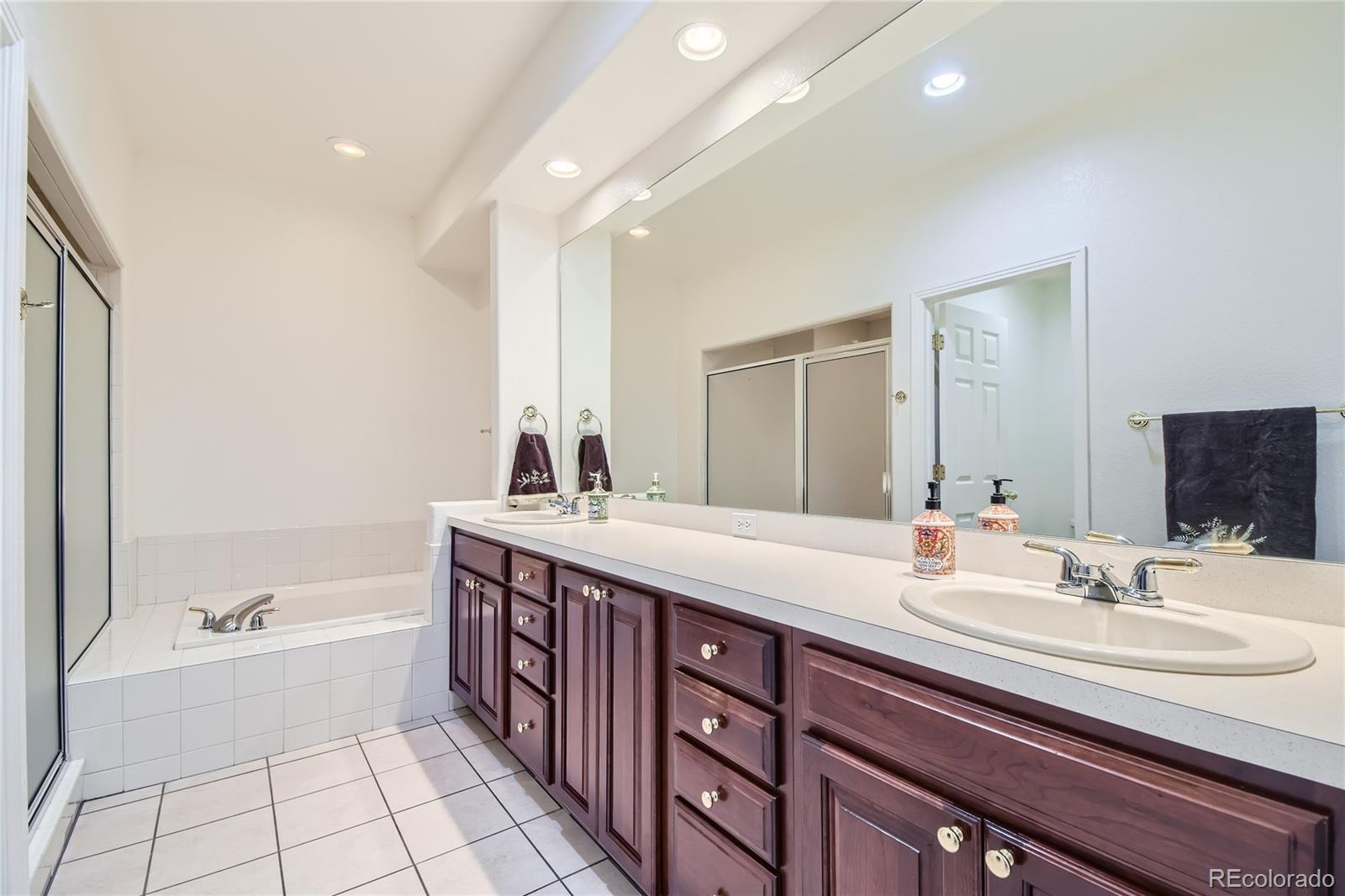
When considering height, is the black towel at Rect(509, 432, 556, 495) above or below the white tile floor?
above

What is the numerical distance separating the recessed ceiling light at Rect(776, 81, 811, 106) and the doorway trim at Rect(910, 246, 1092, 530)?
2.34ft

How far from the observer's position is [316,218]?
3.26m

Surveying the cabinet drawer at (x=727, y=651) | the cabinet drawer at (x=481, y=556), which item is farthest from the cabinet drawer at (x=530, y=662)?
the cabinet drawer at (x=727, y=651)

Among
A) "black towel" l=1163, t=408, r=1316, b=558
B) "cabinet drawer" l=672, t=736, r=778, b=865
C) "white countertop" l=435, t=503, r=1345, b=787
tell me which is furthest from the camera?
"cabinet drawer" l=672, t=736, r=778, b=865

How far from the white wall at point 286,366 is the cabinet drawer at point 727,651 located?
8.75 ft

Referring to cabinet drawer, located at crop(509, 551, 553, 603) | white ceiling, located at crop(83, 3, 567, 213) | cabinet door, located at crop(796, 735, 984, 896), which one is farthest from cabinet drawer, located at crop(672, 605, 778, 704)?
white ceiling, located at crop(83, 3, 567, 213)

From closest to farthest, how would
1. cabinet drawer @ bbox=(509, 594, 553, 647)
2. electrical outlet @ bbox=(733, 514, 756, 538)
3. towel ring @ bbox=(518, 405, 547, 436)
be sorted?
cabinet drawer @ bbox=(509, 594, 553, 647)
electrical outlet @ bbox=(733, 514, 756, 538)
towel ring @ bbox=(518, 405, 547, 436)

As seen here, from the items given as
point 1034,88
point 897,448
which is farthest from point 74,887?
point 1034,88

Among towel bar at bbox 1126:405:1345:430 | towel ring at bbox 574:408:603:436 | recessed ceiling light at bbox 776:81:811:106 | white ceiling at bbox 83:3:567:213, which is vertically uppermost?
white ceiling at bbox 83:3:567:213

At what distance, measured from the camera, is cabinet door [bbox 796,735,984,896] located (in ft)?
2.49

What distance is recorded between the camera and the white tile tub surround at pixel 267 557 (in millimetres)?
2848

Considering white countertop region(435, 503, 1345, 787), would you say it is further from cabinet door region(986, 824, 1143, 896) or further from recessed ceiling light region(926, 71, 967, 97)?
recessed ceiling light region(926, 71, 967, 97)

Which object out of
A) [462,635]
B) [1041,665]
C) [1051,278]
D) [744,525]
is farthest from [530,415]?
[1041,665]

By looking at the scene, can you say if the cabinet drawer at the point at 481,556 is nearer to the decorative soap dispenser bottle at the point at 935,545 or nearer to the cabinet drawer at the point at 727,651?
the cabinet drawer at the point at 727,651
